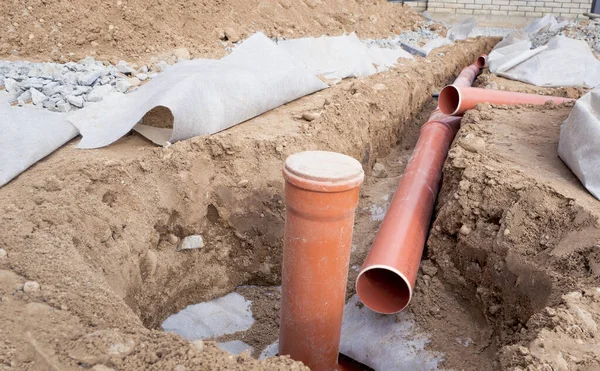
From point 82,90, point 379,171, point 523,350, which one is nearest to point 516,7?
point 379,171

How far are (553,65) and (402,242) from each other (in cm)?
458

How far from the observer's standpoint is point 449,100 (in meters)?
4.85

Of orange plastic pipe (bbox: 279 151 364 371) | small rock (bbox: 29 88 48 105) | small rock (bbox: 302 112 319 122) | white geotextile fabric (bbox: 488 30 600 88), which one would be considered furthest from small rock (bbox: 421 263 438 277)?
white geotextile fabric (bbox: 488 30 600 88)

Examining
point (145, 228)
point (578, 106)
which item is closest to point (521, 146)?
point (578, 106)

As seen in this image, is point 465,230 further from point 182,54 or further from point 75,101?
point 182,54

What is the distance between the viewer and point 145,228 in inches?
118

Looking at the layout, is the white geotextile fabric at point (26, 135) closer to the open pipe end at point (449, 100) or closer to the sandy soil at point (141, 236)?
the sandy soil at point (141, 236)

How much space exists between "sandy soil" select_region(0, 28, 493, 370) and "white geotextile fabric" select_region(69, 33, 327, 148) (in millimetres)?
106

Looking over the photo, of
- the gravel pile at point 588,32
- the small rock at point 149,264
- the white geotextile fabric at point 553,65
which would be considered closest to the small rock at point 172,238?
the small rock at point 149,264

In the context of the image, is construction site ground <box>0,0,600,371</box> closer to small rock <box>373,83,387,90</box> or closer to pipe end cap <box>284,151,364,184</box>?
small rock <box>373,83,387,90</box>

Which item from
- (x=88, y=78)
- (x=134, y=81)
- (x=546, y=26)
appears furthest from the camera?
(x=546, y=26)

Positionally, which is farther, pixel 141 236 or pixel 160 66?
pixel 160 66

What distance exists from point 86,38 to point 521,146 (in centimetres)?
435

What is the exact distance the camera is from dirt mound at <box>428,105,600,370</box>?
6.51 feet
